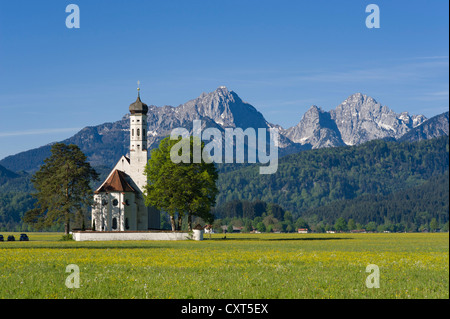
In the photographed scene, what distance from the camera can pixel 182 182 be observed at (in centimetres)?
8294

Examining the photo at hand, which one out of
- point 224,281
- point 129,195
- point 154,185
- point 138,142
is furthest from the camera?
point 138,142

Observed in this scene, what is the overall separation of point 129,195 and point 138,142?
37.3 feet

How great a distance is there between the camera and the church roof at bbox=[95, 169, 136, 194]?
93875mm

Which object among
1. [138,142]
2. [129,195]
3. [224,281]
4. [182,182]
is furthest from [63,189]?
[224,281]

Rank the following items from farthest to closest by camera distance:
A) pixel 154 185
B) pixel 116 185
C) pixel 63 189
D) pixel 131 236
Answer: pixel 116 185 < pixel 63 189 < pixel 154 185 < pixel 131 236

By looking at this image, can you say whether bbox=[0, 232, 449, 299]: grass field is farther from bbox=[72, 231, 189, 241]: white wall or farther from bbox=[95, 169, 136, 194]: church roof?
bbox=[95, 169, 136, 194]: church roof

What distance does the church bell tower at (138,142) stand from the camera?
329 ft

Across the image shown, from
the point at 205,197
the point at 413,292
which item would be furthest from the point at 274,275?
the point at 205,197

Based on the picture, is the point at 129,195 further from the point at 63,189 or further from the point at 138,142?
the point at 138,142

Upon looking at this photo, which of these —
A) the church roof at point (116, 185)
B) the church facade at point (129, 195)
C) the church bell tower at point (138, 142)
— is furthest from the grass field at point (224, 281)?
the church bell tower at point (138, 142)

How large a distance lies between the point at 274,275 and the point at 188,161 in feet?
187

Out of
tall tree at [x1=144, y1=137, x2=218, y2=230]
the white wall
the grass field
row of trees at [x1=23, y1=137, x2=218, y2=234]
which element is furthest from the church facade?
the grass field
